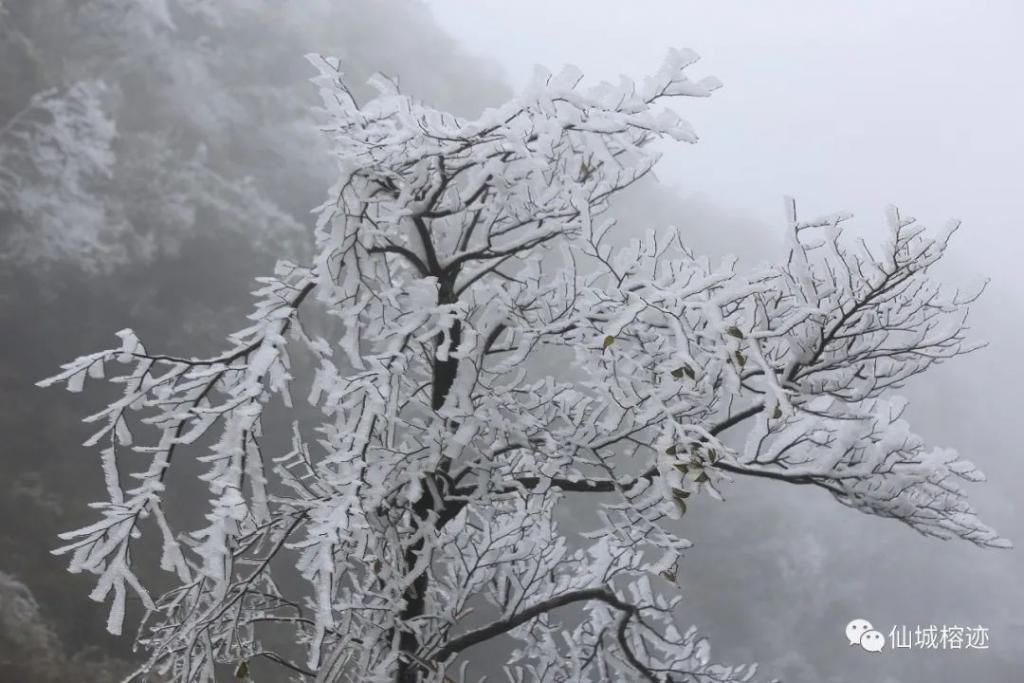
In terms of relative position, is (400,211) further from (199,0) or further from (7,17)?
(199,0)

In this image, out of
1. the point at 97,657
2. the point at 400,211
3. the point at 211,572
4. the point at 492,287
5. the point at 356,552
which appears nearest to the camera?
the point at 211,572

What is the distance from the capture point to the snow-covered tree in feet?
5.39

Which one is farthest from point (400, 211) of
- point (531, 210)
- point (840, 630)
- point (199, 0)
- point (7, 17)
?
point (199, 0)

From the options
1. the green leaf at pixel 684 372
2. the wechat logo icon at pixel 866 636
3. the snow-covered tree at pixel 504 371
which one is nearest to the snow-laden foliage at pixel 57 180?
the snow-covered tree at pixel 504 371

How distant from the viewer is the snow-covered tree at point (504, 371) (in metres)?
1.64

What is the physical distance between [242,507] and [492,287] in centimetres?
127

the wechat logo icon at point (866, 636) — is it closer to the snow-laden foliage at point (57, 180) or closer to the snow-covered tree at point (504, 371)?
the snow-covered tree at point (504, 371)

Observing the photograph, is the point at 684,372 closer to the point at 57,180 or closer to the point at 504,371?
the point at 504,371

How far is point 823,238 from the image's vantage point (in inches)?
76.9

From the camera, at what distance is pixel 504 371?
7.56 feet

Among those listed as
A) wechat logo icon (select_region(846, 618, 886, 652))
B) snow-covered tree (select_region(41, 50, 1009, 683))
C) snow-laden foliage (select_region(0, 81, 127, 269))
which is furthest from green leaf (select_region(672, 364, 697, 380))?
snow-laden foliage (select_region(0, 81, 127, 269))

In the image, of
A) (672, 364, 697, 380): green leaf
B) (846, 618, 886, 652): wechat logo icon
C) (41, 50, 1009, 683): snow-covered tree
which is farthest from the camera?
(846, 618, 886, 652): wechat logo icon

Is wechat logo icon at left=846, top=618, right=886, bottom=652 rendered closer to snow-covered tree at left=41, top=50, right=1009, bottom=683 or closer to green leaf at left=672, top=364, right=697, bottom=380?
snow-covered tree at left=41, top=50, right=1009, bottom=683

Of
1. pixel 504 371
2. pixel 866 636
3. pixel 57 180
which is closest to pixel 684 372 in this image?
pixel 504 371
